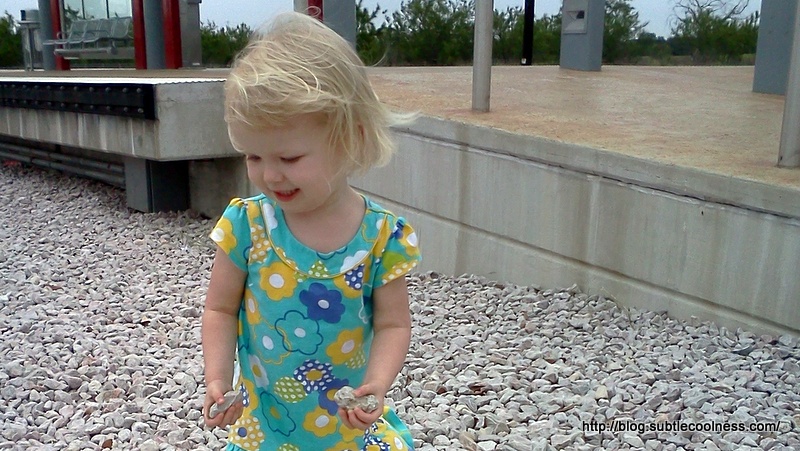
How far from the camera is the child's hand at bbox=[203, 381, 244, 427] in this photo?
1.42 metres

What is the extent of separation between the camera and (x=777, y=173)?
3.15 m

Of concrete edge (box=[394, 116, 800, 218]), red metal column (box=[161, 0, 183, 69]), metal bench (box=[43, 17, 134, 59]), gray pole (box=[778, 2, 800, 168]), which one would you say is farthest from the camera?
metal bench (box=[43, 17, 134, 59])

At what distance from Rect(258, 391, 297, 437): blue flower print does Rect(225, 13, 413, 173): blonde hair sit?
486mm

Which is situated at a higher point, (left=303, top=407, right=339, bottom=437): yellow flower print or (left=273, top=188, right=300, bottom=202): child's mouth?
(left=273, top=188, right=300, bottom=202): child's mouth

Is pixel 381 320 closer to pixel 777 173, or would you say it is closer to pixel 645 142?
pixel 777 173

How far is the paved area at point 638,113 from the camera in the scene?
11.6 feet

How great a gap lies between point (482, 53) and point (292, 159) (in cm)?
329

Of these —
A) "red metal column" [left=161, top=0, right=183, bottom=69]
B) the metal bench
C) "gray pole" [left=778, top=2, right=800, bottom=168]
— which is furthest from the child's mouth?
the metal bench

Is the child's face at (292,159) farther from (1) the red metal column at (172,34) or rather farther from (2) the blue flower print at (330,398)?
(1) the red metal column at (172,34)

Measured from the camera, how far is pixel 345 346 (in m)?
1.54

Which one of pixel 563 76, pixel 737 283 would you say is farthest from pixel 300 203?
pixel 563 76

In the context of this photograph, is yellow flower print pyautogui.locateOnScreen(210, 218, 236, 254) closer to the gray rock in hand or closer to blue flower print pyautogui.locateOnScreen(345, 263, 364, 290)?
blue flower print pyautogui.locateOnScreen(345, 263, 364, 290)

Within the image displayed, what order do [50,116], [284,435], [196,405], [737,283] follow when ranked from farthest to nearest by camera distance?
[50,116] < [737,283] < [196,405] < [284,435]

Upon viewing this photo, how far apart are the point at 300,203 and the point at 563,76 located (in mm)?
7583
